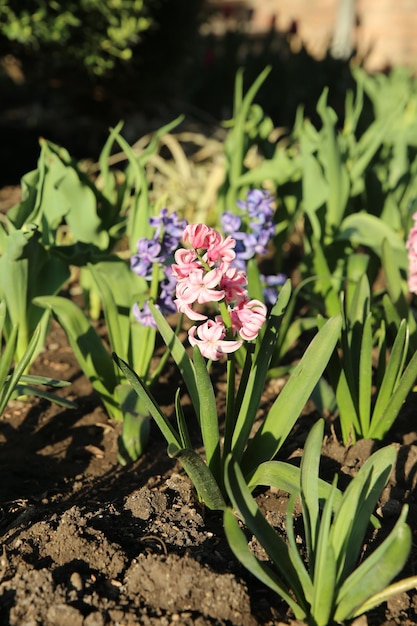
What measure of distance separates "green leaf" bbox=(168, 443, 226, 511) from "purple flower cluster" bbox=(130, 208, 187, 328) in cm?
60

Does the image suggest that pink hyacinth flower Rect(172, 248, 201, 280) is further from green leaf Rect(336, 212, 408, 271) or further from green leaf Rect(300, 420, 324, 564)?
green leaf Rect(336, 212, 408, 271)

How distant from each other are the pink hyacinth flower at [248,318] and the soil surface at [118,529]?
51cm

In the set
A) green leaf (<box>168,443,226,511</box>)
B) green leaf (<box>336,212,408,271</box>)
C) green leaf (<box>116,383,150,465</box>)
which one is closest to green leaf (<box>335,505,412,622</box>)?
green leaf (<box>168,443,226,511</box>)

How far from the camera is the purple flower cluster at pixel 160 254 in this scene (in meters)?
2.19

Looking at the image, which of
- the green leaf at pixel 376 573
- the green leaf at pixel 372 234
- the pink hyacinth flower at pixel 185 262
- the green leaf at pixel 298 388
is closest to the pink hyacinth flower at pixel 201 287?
the pink hyacinth flower at pixel 185 262

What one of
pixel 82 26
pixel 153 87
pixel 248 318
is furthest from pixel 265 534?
pixel 153 87

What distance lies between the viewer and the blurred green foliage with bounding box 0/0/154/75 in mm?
4078

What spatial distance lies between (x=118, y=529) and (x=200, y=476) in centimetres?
24

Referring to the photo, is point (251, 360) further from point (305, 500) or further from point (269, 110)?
point (269, 110)

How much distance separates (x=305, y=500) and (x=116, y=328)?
3.19ft

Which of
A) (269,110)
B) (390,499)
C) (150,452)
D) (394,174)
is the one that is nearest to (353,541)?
(390,499)

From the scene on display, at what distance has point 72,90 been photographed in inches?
194

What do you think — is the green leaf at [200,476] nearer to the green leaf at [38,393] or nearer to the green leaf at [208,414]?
the green leaf at [208,414]

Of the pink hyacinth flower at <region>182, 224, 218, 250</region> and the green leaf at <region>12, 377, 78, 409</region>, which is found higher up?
the pink hyacinth flower at <region>182, 224, 218, 250</region>
